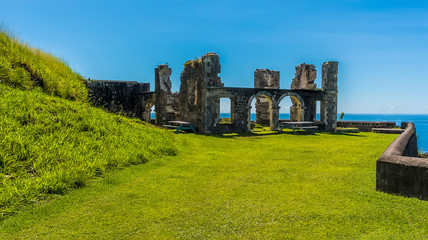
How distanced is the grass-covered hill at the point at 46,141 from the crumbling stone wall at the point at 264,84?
14513 millimetres

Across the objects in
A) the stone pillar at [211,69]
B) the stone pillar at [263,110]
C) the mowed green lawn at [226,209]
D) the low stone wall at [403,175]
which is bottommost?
the mowed green lawn at [226,209]

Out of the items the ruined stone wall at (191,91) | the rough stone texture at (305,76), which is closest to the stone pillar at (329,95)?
the rough stone texture at (305,76)

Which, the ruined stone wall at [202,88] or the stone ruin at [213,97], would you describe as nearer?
the ruined stone wall at [202,88]

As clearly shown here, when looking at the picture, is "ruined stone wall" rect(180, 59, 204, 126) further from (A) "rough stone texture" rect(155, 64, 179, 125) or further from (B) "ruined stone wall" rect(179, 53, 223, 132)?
(A) "rough stone texture" rect(155, 64, 179, 125)

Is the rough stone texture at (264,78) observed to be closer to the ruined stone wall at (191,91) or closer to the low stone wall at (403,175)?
the ruined stone wall at (191,91)

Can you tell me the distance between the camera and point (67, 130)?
808cm

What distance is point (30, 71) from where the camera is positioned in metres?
11.9

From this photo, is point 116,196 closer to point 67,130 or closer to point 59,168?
point 59,168

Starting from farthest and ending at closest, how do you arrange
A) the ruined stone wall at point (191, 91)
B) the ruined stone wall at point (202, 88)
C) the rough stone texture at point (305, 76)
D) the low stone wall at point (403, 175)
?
1. the rough stone texture at point (305, 76)
2. the ruined stone wall at point (191, 91)
3. the ruined stone wall at point (202, 88)
4. the low stone wall at point (403, 175)

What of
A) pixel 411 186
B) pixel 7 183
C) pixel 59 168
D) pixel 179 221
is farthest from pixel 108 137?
pixel 411 186

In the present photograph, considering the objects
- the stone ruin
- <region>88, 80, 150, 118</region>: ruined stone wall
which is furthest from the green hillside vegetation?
<region>88, 80, 150, 118</region>: ruined stone wall

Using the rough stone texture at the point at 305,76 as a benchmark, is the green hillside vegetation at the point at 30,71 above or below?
below

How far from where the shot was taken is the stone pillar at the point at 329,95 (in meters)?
20.0

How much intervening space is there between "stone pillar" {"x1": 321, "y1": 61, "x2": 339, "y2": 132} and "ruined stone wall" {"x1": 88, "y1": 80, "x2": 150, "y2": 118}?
13.9 metres
